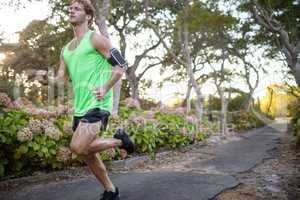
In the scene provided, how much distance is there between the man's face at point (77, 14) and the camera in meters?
3.58

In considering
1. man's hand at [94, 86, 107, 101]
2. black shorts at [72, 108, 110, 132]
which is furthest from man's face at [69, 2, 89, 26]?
black shorts at [72, 108, 110, 132]

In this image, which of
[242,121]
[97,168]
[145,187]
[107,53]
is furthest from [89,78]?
[242,121]

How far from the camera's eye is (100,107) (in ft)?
11.3

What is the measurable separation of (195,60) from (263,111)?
8.28m

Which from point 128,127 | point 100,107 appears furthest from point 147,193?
point 128,127

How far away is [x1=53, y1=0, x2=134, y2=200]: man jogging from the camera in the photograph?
11.2ft

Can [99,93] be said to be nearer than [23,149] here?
Yes

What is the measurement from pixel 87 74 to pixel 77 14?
0.60 metres

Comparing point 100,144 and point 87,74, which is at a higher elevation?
point 87,74

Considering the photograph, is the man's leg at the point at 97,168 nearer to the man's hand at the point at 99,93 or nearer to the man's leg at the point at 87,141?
the man's leg at the point at 87,141

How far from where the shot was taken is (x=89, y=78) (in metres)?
3.46

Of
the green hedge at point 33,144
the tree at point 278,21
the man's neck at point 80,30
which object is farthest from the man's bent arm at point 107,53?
the tree at point 278,21

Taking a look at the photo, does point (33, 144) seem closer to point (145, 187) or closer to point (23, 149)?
point (23, 149)

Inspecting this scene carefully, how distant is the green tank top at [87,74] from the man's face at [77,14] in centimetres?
17
